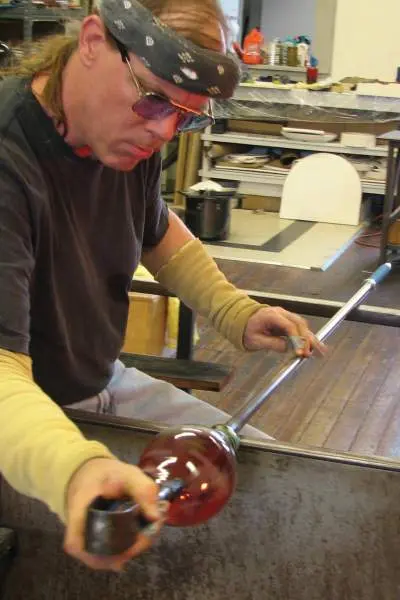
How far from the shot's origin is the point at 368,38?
594 centimetres

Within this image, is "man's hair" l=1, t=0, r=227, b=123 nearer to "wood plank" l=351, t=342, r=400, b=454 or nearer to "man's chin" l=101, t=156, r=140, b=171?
"man's chin" l=101, t=156, r=140, b=171

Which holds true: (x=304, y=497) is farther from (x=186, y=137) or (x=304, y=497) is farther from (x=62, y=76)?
(x=186, y=137)

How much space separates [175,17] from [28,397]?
1.72 ft

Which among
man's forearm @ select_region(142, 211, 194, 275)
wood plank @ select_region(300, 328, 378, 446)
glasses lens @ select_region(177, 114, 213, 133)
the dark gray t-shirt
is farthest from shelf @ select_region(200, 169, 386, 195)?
glasses lens @ select_region(177, 114, 213, 133)

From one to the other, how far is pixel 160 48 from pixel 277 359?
2.50 meters

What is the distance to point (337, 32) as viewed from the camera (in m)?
6.03

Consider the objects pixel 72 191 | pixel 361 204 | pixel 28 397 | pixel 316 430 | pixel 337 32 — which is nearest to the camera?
pixel 28 397

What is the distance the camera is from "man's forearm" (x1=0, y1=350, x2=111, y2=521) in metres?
0.89

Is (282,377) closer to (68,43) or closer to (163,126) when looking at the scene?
(163,126)

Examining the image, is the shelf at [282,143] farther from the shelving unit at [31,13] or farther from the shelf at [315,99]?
the shelving unit at [31,13]

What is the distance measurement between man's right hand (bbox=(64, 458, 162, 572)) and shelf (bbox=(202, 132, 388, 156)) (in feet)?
15.9

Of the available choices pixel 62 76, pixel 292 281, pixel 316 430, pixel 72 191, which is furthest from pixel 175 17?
pixel 292 281

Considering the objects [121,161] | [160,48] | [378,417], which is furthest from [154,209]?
[378,417]


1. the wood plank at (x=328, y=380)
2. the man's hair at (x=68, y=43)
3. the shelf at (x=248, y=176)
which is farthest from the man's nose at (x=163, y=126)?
the shelf at (x=248, y=176)
